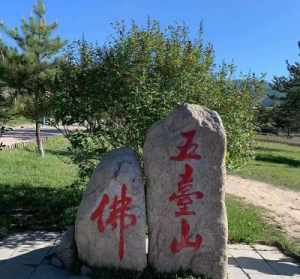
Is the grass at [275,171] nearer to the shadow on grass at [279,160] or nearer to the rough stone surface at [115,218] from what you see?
the shadow on grass at [279,160]

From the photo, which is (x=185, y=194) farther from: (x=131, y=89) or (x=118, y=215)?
(x=131, y=89)

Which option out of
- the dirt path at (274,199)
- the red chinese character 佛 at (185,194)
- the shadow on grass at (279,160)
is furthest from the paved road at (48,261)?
the shadow on grass at (279,160)

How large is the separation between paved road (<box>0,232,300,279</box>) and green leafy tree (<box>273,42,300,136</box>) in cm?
1939

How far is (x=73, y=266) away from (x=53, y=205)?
3.68 m

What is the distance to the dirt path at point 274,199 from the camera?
373 inches

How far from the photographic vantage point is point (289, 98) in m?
26.2

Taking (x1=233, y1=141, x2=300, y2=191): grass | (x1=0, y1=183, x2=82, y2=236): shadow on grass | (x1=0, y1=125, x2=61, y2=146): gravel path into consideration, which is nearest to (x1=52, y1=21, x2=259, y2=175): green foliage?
(x1=0, y1=183, x2=82, y2=236): shadow on grass

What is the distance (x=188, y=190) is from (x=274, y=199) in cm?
730

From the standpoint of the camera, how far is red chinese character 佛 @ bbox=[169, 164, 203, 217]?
5.31 meters

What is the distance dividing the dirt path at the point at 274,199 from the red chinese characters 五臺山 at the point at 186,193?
354cm

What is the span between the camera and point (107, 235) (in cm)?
535

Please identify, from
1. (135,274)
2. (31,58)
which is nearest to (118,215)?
(135,274)

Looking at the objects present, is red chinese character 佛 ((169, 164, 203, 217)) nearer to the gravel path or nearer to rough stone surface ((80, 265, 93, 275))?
rough stone surface ((80, 265, 93, 275))

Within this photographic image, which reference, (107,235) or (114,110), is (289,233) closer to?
(114,110)
